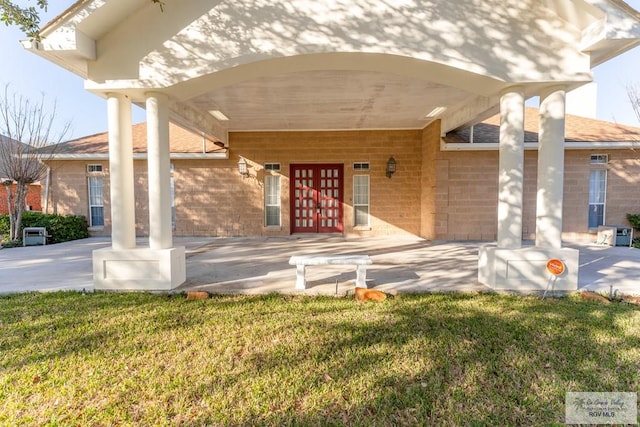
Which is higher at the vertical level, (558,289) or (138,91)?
(138,91)

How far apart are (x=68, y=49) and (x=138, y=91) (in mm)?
879

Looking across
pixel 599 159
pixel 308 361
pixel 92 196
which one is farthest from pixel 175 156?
pixel 599 159

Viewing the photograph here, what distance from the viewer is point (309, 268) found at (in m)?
6.01

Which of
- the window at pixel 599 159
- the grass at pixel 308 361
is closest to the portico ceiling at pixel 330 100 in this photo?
the grass at pixel 308 361

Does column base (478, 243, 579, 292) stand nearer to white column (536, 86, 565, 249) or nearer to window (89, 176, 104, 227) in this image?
white column (536, 86, 565, 249)

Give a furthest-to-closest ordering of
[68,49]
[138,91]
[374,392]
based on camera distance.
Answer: [138,91] < [68,49] < [374,392]

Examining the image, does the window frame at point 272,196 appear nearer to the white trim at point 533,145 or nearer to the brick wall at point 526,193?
the brick wall at point 526,193

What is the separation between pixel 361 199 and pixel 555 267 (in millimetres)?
6734

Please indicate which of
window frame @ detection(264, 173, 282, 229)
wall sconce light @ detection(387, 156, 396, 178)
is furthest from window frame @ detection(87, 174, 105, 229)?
wall sconce light @ detection(387, 156, 396, 178)

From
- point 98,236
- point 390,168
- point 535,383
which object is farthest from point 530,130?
point 98,236

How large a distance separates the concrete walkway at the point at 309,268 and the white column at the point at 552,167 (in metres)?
1.17

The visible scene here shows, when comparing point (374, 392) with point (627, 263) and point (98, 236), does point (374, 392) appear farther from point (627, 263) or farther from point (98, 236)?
point (98, 236)

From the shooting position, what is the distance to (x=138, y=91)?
4.55 metres

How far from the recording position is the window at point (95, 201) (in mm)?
10852
